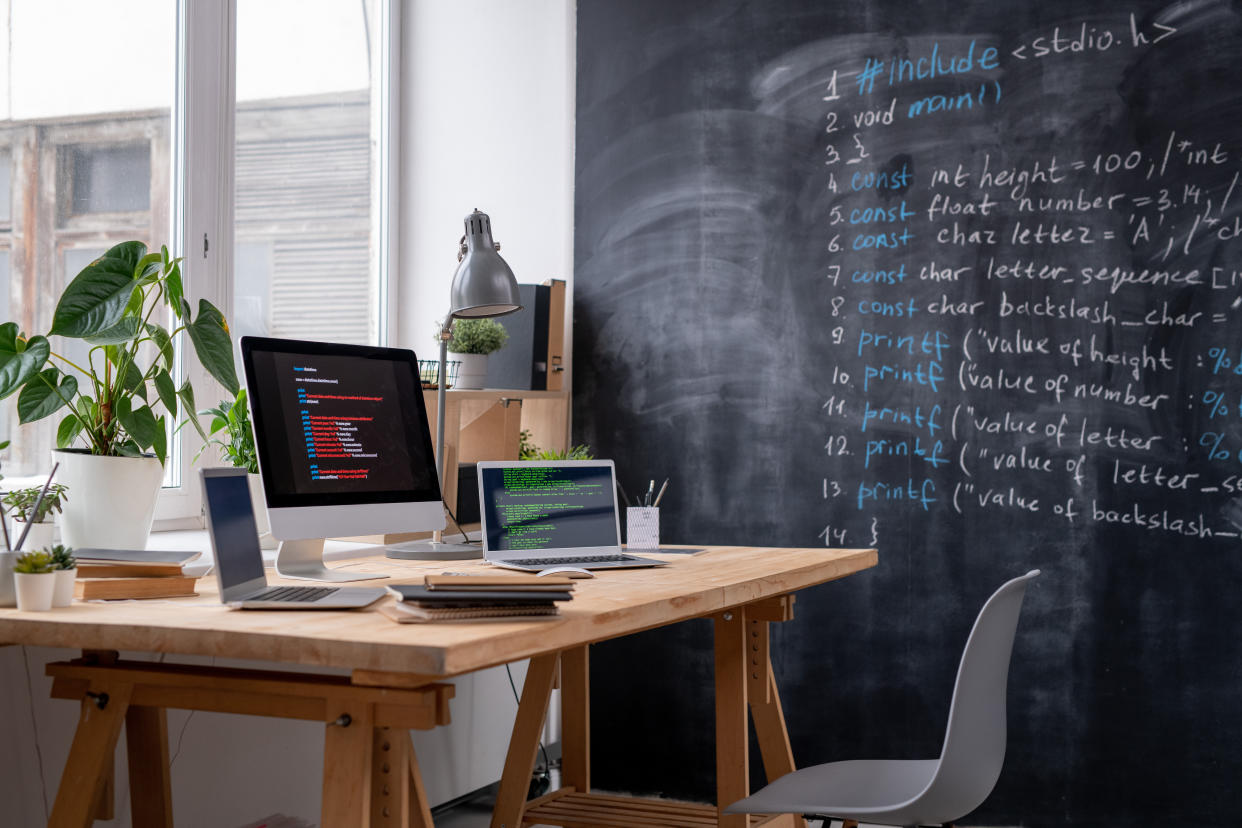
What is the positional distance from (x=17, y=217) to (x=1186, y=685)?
Result: 9.84ft

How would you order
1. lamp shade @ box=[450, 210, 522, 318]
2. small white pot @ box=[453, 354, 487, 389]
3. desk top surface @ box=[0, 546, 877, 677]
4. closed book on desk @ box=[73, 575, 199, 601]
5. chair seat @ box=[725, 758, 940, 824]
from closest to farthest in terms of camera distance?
desk top surface @ box=[0, 546, 877, 677]
closed book on desk @ box=[73, 575, 199, 601]
chair seat @ box=[725, 758, 940, 824]
lamp shade @ box=[450, 210, 522, 318]
small white pot @ box=[453, 354, 487, 389]

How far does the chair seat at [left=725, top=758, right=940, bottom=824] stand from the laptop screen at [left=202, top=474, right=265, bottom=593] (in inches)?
36.0

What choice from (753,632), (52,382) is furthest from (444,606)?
(753,632)

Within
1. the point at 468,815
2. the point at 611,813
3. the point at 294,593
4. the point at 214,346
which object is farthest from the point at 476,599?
the point at 468,815

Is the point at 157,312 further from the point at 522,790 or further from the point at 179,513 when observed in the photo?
the point at 522,790

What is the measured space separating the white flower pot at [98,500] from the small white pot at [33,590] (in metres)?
0.46

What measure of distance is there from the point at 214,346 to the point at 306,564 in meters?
0.51

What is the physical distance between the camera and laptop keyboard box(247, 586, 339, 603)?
1754 mm

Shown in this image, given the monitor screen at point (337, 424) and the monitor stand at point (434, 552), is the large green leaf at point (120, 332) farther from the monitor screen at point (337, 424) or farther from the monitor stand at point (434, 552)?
the monitor stand at point (434, 552)

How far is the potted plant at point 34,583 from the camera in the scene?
168cm

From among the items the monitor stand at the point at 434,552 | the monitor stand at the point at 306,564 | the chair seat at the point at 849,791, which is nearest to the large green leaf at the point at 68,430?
the monitor stand at the point at 306,564

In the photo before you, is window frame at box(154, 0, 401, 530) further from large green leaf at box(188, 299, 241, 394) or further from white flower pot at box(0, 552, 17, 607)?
white flower pot at box(0, 552, 17, 607)

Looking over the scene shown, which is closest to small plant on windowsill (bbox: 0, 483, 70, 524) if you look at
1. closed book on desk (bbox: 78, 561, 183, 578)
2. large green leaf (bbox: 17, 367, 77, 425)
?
large green leaf (bbox: 17, 367, 77, 425)

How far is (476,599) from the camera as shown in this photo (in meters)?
1.61
